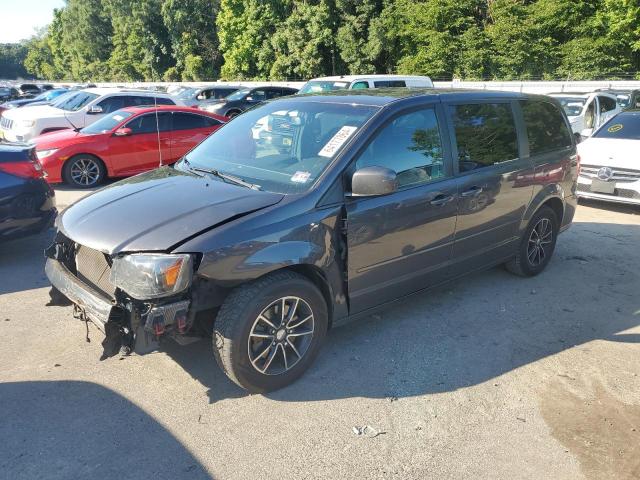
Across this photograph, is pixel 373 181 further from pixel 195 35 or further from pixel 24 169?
pixel 195 35

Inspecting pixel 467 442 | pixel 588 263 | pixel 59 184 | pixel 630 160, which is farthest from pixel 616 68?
pixel 467 442

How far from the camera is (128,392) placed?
3.27m

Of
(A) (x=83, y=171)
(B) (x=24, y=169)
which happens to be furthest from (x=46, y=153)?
(B) (x=24, y=169)

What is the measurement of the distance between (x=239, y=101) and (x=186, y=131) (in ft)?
25.7

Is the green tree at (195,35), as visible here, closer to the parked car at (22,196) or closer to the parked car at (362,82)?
the parked car at (362,82)

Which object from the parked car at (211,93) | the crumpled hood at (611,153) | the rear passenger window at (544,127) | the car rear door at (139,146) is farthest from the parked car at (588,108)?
the parked car at (211,93)

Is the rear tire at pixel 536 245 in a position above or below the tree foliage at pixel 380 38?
below

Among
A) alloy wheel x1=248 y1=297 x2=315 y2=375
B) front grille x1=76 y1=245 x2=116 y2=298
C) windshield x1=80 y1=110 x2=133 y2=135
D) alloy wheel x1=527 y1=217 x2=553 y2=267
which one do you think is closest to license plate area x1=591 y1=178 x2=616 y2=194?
alloy wheel x1=527 y1=217 x2=553 y2=267

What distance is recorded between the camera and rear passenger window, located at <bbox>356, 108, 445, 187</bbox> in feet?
11.9

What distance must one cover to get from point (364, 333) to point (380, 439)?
1258 mm

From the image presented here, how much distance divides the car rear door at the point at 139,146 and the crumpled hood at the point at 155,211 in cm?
630

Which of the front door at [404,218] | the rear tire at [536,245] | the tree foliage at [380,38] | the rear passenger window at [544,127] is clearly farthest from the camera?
the tree foliage at [380,38]

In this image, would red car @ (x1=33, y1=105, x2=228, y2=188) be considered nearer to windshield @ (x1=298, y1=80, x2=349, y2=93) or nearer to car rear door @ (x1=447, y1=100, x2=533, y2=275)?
windshield @ (x1=298, y1=80, x2=349, y2=93)

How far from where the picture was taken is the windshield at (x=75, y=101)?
13.9 m
